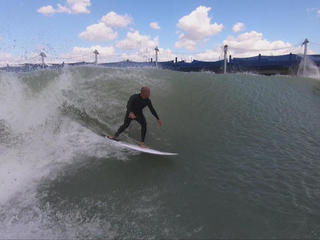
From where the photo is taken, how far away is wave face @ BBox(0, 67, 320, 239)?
12.4 feet

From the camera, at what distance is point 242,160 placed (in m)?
5.88

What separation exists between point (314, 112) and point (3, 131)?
11138 millimetres

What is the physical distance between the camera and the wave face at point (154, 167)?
149 inches

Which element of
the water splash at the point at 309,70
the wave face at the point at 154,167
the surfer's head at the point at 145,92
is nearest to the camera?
the wave face at the point at 154,167

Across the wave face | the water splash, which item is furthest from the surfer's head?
the water splash

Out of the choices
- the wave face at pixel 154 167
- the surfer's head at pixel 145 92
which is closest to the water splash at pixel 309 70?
the wave face at pixel 154 167

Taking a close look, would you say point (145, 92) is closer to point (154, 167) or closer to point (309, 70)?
point (154, 167)

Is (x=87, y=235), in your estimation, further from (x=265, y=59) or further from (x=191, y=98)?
(x=265, y=59)

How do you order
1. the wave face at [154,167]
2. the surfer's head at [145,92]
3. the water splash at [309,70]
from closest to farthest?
the wave face at [154,167], the surfer's head at [145,92], the water splash at [309,70]

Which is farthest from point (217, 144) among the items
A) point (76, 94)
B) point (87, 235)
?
point (76, 94)

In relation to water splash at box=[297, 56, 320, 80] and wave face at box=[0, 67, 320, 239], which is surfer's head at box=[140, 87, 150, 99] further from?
water splash at box=[297, 56, 320, 80]

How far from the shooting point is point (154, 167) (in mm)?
5500

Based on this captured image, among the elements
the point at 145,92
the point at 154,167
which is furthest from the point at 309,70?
the point at 154,167

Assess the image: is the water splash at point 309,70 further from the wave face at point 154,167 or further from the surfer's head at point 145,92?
the surfer's head at point 145,92
